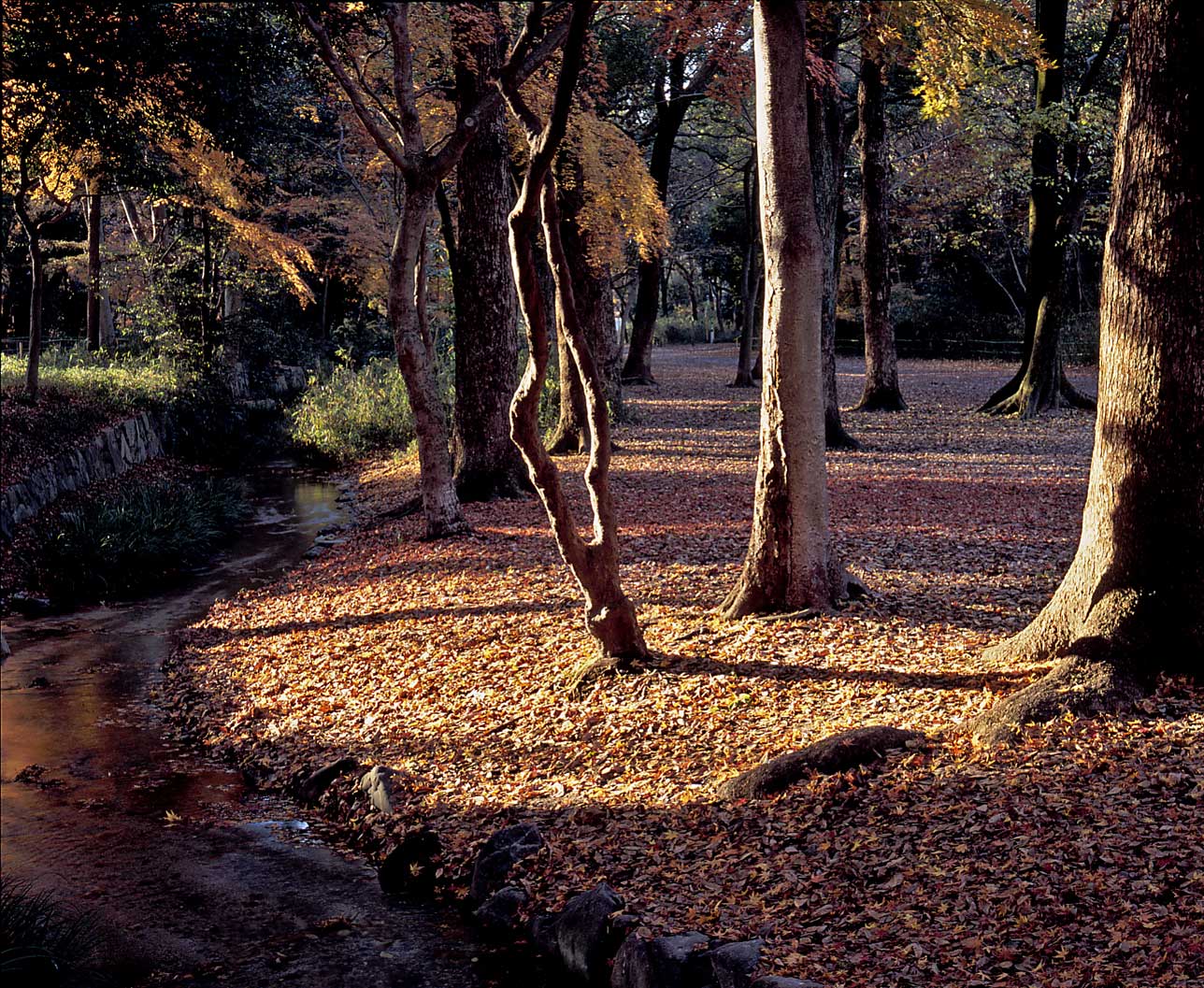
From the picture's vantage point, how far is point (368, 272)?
29.1 metres

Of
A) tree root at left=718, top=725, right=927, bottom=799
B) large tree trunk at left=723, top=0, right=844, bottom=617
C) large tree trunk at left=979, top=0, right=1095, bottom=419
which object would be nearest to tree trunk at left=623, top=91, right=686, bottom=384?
large tree trunk at left=979, top=0, right=1095, bottom=419

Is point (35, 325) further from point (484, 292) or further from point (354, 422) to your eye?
point (484, 292)

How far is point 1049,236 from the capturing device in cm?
2041

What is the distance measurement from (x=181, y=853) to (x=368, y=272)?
24.1 metres

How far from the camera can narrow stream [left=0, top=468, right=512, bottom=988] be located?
530cm

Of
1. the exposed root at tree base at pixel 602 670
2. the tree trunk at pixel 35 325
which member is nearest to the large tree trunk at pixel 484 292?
the exposed root at tree base at pixel 602 670

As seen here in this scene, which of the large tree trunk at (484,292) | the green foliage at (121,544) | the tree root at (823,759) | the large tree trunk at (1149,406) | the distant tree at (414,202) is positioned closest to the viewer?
the large tree trunk at (1149,406)

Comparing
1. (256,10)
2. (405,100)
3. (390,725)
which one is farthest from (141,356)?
(390,725)

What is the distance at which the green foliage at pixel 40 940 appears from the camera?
4.59 meters

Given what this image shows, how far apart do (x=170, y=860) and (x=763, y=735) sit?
11.4 feet

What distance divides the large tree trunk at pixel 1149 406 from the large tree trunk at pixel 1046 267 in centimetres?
1494

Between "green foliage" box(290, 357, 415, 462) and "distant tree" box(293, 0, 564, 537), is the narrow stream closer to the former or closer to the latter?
"distant tree" box(293, 0, 564, 537)

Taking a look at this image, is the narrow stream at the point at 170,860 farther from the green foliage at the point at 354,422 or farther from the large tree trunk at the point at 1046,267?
the large tree trunk at the point at 1046,267

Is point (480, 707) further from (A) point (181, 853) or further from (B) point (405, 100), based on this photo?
(B) point (405, 100)
